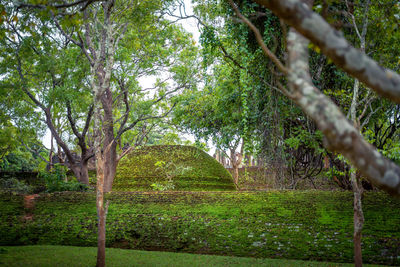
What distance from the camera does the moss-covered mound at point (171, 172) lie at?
12.8 m

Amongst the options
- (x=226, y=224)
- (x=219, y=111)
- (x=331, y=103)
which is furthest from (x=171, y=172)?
(x=331, y=103)

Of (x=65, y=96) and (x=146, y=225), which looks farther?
(x=65, y=96)

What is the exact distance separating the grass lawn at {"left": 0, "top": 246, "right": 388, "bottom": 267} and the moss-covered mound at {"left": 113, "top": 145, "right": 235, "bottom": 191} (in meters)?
5.43

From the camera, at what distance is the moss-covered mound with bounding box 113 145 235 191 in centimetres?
1277

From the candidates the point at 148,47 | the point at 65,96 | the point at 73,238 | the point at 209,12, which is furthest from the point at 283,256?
the point at 148,47

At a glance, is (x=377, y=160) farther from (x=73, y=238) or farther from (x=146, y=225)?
(x=73, y=238)

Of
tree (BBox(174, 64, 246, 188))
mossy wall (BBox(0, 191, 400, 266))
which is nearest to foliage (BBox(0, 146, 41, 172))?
tree (BBox(174, 64, 246, 188))

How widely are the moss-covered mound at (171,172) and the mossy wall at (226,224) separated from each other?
409 cm

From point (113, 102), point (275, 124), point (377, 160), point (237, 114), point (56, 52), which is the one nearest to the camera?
point (377, 160)

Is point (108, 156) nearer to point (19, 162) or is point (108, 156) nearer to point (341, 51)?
point (19, 162)

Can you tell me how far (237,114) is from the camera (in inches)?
397

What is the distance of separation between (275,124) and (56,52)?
7.55 meters

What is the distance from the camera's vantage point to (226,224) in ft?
23.2

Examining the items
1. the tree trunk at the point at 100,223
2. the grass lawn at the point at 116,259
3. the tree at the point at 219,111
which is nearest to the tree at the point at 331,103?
the tree trunk at the point at 100,223
